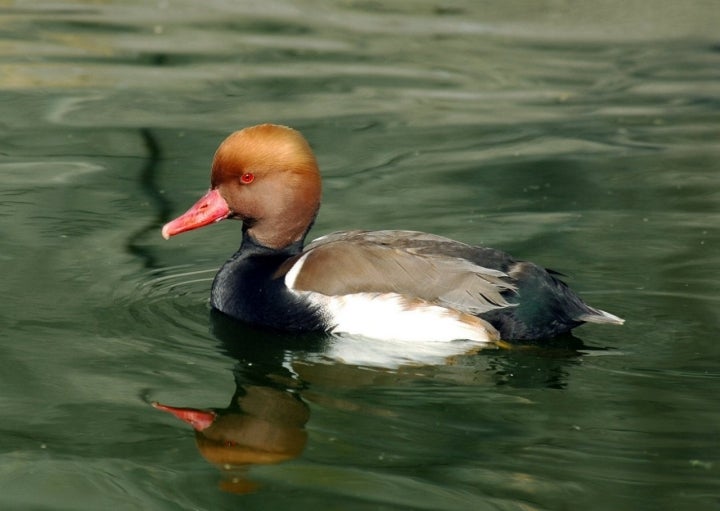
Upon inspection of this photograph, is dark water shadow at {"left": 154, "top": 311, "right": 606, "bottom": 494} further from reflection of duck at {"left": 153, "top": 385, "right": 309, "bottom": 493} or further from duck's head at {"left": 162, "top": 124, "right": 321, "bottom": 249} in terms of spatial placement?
duck's head at {"left": 162, "top": 124, "right": 321, "bottom": 249}

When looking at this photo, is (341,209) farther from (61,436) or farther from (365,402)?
(61,436)

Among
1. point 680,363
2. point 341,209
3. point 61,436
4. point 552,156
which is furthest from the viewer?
point 552,156

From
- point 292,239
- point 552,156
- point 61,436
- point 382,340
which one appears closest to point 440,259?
point 382,340

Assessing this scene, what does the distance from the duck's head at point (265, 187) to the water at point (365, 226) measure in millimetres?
430

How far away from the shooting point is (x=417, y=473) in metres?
4.54

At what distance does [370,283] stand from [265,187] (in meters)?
0.75

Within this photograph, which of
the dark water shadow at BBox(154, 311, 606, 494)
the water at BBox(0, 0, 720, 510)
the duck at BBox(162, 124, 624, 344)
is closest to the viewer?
the water at BBox(0, 0, 720, 510)

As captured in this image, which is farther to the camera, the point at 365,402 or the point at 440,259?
the point at 440,259

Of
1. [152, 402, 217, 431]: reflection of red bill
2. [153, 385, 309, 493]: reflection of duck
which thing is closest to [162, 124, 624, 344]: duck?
[153, 385, 309, 493]: reflection of duck

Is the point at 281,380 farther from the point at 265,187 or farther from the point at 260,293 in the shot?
the point at 265,187

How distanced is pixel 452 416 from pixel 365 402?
334 millimetres

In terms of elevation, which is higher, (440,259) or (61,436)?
(440,259)

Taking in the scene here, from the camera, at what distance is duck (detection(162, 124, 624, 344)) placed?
230 inches

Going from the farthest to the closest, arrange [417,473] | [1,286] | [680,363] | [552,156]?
[552,156] → [1,286] → [680,363] → [417,473]
